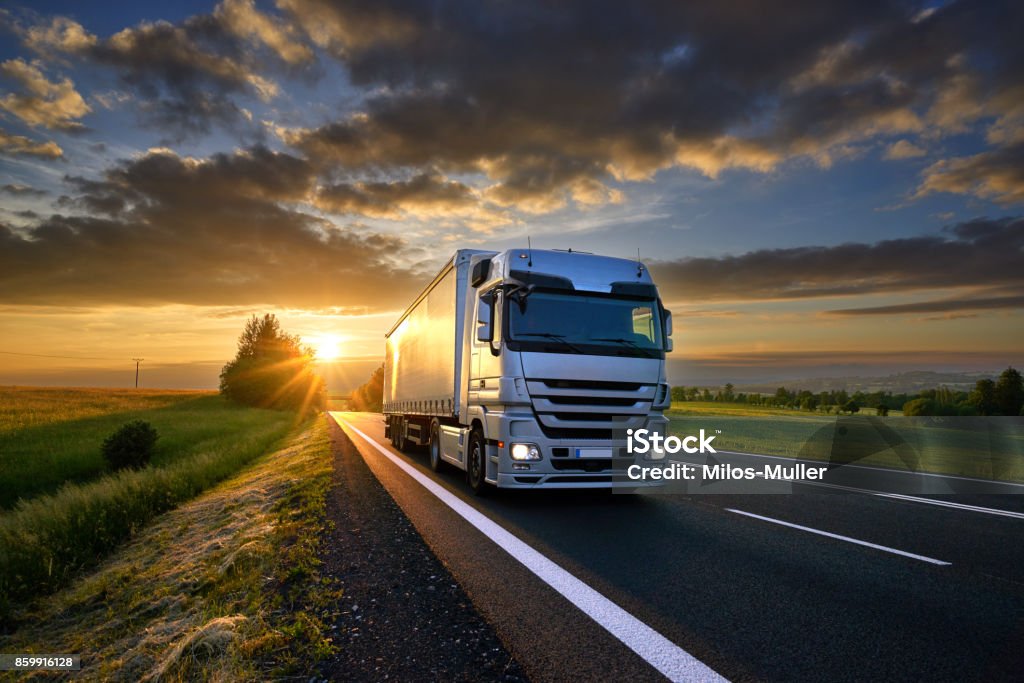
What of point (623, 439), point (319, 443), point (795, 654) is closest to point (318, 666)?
point (795, 654)

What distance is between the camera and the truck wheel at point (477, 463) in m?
9.36

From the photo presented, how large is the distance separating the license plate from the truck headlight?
1.88ft

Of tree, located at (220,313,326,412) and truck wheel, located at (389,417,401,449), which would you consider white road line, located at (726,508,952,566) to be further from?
tree, located at (220,313,326,412)

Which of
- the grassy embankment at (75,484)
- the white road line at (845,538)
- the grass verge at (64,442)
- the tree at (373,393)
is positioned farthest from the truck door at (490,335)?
the tree at (373,393)

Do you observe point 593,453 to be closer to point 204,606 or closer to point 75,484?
point 204,606

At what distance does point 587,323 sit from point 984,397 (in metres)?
57.5

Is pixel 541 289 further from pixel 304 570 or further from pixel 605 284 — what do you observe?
pixel 304 570

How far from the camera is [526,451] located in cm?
824

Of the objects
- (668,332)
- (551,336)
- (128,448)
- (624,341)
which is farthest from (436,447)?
(128,448)

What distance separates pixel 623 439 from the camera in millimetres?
8523

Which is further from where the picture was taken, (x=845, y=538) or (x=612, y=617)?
(x=845, y=538)

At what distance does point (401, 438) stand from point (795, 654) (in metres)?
16.0

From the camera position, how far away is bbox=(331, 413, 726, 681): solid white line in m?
3.27

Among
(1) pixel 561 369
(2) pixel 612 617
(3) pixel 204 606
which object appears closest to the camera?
(2) pixel 612 617
